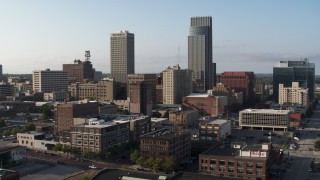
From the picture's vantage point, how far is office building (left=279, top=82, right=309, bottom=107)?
5413 inches

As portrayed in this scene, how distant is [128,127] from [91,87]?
72385mm

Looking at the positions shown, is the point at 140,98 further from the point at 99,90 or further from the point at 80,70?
the point at 80,70

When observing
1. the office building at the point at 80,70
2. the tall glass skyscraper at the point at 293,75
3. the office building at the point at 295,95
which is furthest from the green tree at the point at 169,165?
the office building at the point at 80,70

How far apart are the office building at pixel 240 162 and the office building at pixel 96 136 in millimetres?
18592

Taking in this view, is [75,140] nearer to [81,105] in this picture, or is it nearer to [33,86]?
[81,105]

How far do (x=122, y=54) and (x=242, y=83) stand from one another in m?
58.2

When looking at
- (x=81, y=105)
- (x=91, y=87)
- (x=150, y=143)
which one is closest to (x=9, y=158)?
(x=150, y=143)

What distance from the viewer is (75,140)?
6819 centimetres

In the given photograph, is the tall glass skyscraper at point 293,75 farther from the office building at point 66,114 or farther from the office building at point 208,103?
the office building at point 66,114

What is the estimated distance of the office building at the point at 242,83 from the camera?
500 ft

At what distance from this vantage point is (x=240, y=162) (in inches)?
2016

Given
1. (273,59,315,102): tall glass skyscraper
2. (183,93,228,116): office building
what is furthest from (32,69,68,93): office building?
(273,59,315,102): tall glass skyscraper

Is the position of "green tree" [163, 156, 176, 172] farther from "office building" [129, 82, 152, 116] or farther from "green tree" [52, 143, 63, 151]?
"office building" [129, 82, 152, 116]

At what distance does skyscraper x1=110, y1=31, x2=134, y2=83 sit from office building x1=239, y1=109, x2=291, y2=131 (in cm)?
9243
